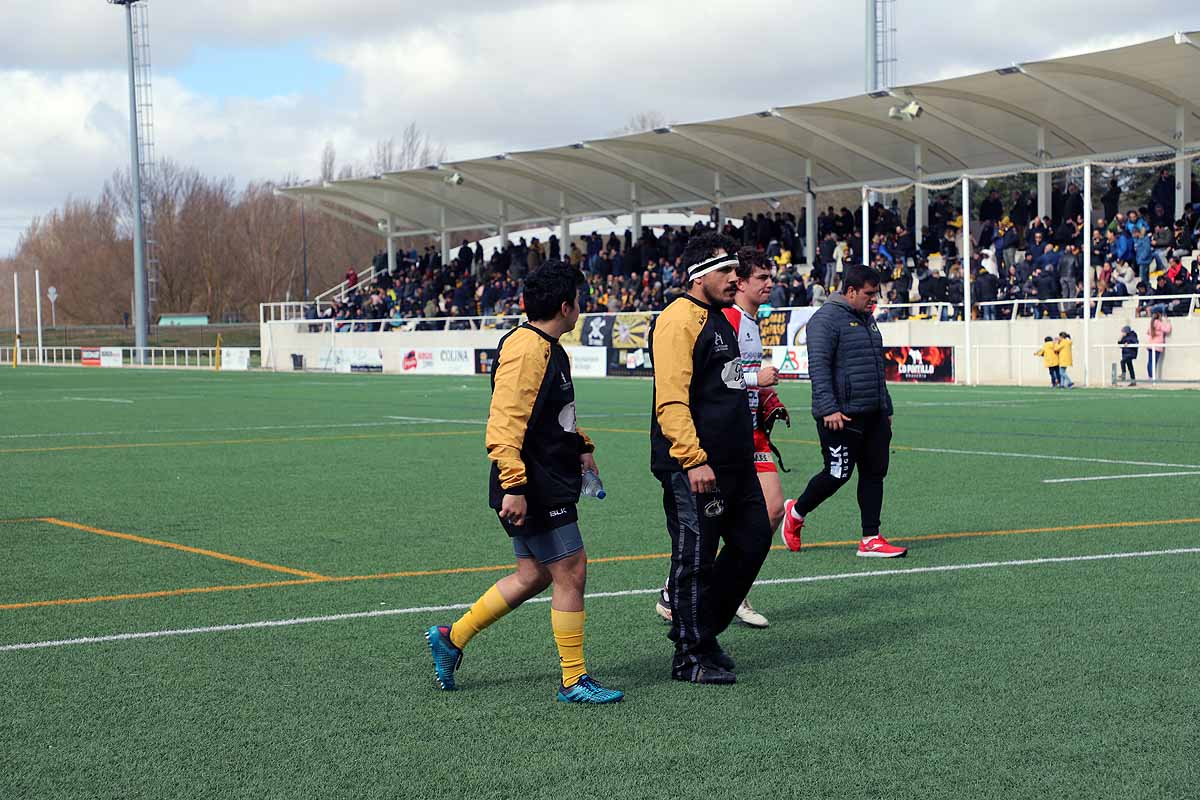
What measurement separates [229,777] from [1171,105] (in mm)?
35437

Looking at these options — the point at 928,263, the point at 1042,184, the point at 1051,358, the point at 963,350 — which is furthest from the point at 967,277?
the point at 1042,184

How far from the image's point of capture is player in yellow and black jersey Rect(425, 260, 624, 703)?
5605 millimetres

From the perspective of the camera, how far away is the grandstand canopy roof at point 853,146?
34750mm

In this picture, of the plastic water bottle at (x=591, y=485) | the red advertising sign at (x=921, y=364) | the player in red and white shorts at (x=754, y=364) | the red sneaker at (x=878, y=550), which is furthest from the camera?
the red advertising sign at (x=921, y=364)

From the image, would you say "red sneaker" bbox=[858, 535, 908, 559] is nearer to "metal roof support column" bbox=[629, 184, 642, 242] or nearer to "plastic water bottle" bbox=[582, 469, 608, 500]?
"plastic water bottle" bbox=[582, 469, 608, 500]

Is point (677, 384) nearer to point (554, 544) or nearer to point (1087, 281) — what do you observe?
point (554, 544)

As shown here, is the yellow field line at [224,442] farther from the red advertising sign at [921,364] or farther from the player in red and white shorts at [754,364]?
the red advertising sign at [921,364]

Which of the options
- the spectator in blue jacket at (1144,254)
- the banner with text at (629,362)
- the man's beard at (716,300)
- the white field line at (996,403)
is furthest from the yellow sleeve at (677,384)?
the banner with text at (629,362)

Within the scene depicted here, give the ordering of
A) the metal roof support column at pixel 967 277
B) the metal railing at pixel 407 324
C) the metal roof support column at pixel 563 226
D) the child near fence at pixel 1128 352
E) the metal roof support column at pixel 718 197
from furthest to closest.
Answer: the metal roof support column at pixel 563 226
the metal roof support column at pixel 718 197
the metal railing at pixel 407 324
the metal roof support column at pixel 967 277
the child near fence at pixel 1128 352

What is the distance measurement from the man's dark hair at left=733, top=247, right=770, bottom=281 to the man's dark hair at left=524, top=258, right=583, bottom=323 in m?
1.28

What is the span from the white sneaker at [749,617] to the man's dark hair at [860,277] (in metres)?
2.59

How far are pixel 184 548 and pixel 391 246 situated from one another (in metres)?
54.9

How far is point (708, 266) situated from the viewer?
20.2ft

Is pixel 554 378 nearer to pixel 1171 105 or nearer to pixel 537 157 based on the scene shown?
pixel 1171 105
